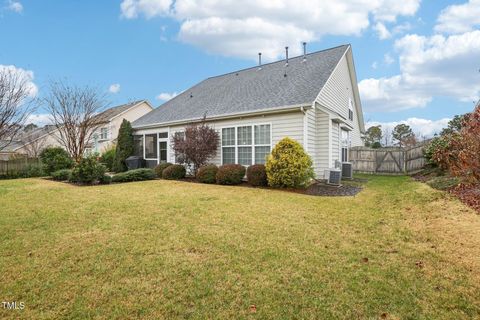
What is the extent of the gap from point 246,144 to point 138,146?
8435mm

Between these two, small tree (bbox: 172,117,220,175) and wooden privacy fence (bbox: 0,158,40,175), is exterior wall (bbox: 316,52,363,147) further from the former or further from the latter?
wooden privacy fence (bbox: 0,158,40,175)

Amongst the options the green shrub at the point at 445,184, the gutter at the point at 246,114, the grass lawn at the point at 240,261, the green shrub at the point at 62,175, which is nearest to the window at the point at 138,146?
the gutter at the point at 246,114

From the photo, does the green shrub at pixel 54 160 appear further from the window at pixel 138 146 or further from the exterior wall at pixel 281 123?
the exterior wall at pixel 281 123

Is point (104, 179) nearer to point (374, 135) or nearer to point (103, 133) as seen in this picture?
point (103, 133)

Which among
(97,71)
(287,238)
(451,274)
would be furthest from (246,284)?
(97,71)

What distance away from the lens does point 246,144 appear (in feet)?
38.5

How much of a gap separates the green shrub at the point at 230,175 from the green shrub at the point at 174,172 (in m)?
2.56

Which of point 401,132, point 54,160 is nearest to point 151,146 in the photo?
point 54,160

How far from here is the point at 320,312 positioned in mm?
2504

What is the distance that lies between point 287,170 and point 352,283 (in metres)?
6.05

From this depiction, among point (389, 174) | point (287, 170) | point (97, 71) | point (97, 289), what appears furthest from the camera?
point (97, 71)

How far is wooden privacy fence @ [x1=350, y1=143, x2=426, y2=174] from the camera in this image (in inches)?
580

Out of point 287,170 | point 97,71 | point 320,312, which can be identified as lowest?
point 320,312

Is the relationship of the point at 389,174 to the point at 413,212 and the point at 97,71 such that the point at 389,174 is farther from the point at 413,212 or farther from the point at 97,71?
the point at 97,71
